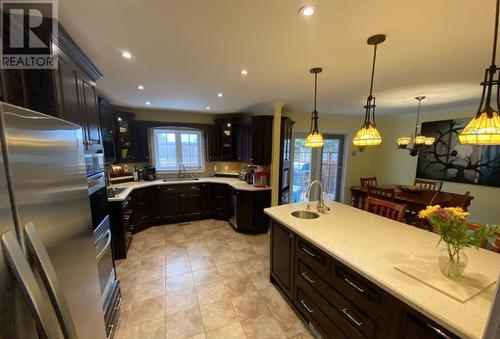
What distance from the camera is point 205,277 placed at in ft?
8.23

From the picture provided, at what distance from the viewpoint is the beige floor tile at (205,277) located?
2.43 metres

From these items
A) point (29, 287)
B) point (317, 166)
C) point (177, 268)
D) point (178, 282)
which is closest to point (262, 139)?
point (317, 166)

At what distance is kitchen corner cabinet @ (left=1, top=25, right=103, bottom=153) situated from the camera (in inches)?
47.0

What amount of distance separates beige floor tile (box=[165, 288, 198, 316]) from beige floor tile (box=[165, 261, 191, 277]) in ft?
1.22

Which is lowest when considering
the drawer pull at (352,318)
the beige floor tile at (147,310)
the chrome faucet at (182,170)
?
the beige floor tile at (147,310)

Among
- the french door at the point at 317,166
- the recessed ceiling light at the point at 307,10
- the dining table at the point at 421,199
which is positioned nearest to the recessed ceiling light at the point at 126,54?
the recessed ceiling light at the point at 307,10

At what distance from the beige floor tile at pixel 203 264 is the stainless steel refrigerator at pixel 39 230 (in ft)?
5.88

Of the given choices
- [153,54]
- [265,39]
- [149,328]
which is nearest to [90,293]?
[149,328]

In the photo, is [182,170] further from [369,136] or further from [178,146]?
[369,136]

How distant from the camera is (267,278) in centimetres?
251

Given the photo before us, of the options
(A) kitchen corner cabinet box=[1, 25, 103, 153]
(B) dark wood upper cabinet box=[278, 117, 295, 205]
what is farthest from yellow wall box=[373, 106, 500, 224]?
(A) kitchen corner cabinet box=[1, 25, 103, 153]

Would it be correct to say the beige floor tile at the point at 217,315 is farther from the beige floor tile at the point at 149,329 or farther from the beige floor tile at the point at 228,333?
the beige floor tile at the point at 149,329

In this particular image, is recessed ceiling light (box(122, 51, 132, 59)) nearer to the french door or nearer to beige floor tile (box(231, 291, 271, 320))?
beige floor tile (box(231, 291, 271, 320))

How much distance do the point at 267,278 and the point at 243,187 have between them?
5.64 ft
